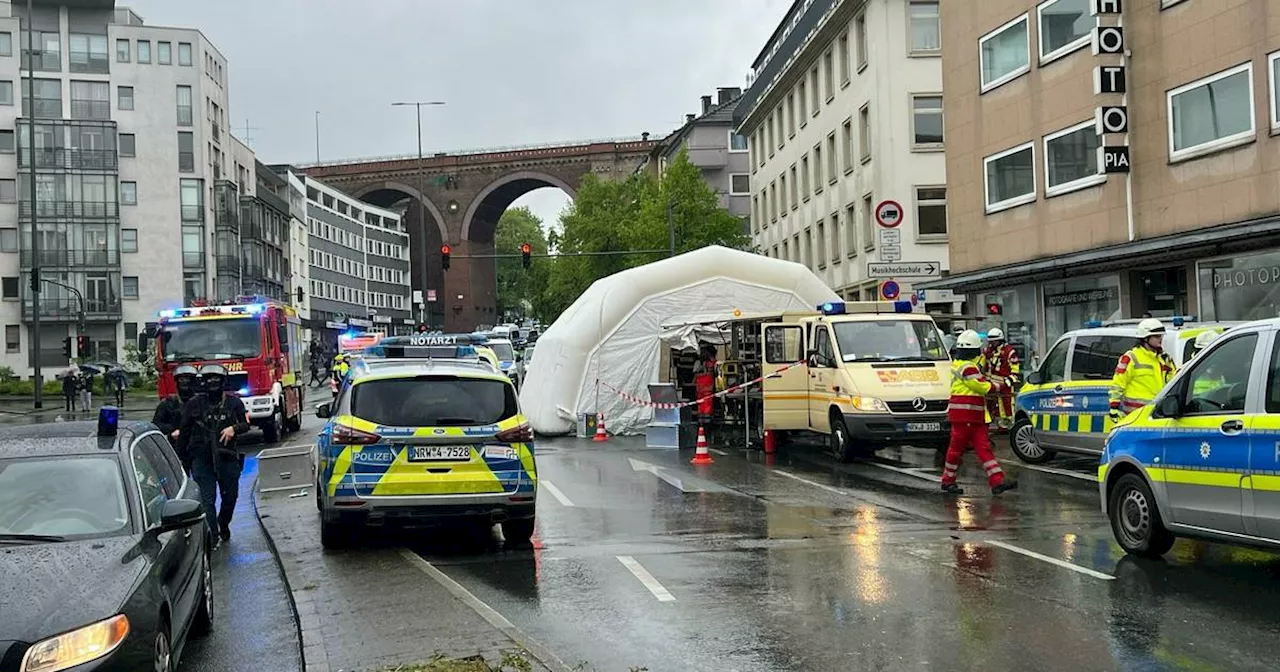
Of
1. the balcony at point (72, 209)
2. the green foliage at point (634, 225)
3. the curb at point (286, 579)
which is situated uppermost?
the balcony at point (72, 209)

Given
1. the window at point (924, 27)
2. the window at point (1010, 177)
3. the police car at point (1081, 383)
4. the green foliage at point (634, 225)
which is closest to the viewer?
the police car at point (1081, 383)

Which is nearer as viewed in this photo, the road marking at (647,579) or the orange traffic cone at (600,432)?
the road marking at (647,579)

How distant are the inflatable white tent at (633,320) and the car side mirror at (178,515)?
18.8 metres

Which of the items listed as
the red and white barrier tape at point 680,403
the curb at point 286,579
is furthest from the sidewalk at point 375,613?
the red and white barrier tape at point 680,403

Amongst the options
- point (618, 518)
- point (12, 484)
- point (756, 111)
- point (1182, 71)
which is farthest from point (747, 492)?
point (756, 111)

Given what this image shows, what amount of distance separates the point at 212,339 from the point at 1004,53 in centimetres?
1816

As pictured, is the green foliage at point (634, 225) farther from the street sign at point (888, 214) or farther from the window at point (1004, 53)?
the street sign at point (888, 214)

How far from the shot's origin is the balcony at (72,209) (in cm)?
7531

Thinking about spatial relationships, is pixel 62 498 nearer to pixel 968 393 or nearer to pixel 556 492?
pixel 556 492

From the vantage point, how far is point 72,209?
76062 millimetres

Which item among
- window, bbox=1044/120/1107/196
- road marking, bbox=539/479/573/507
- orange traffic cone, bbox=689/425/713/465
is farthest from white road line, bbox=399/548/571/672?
window, bbox=1044/120/1107/196

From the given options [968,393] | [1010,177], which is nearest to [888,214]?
[968,393]

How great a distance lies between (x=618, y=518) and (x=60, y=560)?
751 centimetres

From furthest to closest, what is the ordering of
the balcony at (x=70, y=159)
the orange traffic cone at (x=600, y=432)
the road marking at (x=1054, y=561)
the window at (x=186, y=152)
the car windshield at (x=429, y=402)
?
the window at (x=186, y=152) < the balcony at (x=70, y=159) < the orange traffic cone at (x=600, y=432) < the car windshield at (x=429, y=402) < the road marking at (x=1054, y=561)
